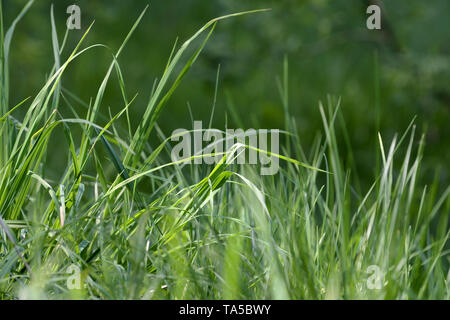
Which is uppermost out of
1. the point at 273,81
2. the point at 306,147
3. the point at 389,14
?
the point at 389,14

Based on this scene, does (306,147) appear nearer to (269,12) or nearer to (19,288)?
(269,12)

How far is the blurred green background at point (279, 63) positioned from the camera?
2619mm

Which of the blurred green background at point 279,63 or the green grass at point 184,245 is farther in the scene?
the blurred green background at point 279,63

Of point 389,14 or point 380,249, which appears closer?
point 380,249

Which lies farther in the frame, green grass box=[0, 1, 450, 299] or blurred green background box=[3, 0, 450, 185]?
blurred green background box=[3, 0, 450, 185]

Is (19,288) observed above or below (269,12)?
below

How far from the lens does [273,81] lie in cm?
404

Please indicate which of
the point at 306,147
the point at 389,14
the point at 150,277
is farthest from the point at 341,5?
the point at 150,277

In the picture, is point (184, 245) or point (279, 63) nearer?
point (184, 245)

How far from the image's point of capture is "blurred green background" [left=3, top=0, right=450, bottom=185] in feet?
8.59

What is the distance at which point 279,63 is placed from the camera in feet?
12.1
